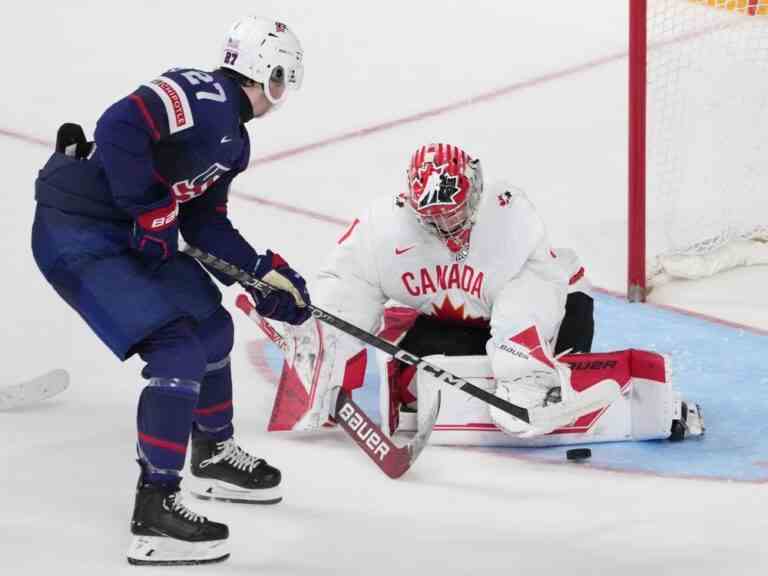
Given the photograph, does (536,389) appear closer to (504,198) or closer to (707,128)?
(504,198)

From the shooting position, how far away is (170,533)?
339 cm

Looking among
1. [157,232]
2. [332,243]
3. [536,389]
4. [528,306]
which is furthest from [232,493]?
[332,243]

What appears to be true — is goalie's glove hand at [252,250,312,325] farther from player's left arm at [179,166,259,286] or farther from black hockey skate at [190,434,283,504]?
black hockey skate at [190,434,283,504]

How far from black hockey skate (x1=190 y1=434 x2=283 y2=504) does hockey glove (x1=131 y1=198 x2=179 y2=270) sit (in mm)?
556

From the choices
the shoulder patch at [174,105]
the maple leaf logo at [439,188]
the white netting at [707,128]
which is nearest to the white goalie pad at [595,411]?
the maple leaf logo at [439,188]

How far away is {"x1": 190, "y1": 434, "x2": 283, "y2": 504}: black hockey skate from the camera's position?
12.3 feet

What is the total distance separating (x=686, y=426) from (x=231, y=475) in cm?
115

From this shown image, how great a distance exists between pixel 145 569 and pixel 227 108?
0.97 m

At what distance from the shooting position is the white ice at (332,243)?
11.4 feet

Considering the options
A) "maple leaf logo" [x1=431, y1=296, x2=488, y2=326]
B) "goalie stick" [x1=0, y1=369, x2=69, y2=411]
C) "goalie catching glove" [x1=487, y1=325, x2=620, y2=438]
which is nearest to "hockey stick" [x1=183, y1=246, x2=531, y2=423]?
"goalie catching glove" [x1=487, y1=325, x2=620, y2=438]

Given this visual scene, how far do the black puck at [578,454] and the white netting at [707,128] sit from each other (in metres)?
1.72

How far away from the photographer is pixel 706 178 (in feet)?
19.5

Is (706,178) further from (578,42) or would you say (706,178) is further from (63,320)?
(63,320)

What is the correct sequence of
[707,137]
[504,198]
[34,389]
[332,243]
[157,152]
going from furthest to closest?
[707,137]
[332,243]
[34,389]
[504,198]
[157,152]
